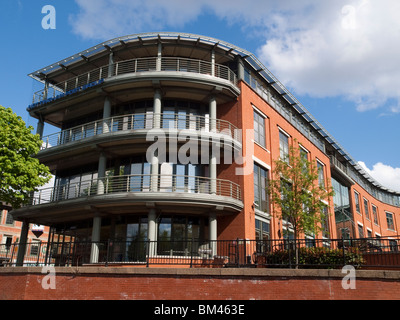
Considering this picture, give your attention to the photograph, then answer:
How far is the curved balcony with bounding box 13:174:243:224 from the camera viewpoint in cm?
1939

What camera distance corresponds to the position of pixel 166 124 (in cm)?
2205

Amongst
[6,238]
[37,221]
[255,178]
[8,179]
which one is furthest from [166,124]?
[6,238]

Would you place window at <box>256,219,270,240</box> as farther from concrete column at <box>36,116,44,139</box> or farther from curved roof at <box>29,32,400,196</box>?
concrete column at <box>36,116,44,139</box>

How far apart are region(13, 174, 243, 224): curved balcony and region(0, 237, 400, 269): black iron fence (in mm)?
1859

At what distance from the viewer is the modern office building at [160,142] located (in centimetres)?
2059

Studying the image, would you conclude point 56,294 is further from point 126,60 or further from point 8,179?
point 126,60

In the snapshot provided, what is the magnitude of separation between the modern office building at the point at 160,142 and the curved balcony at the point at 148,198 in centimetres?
6

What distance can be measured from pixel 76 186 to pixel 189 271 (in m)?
14.4

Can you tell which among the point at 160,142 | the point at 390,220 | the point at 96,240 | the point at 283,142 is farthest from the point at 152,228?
the point at 390,220

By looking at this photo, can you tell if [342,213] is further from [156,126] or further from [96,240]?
[96,240]

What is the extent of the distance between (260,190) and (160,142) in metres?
6.99

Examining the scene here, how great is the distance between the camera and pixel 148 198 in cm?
1927

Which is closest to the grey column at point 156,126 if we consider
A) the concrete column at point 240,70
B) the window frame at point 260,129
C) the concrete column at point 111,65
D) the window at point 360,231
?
the concrete column at point 111,65

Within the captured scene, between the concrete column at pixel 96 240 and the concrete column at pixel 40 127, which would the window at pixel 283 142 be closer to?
the concrete column at pixel 96 240
